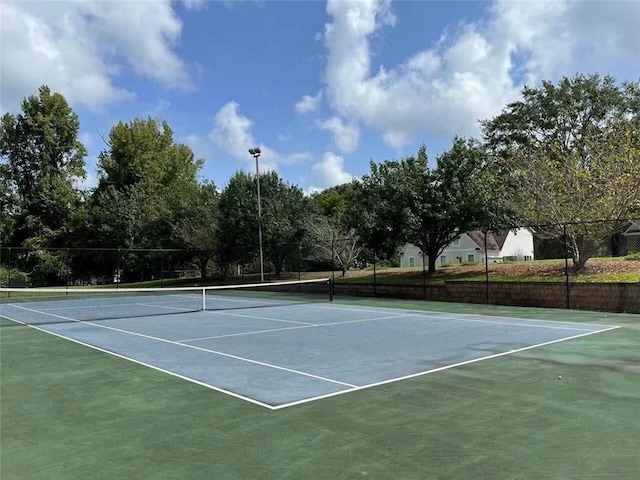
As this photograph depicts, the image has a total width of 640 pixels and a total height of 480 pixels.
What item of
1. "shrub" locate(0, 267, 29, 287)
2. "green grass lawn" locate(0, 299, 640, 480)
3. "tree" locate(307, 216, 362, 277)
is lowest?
"green grass lawn" locate(0, 299, 640, 480)

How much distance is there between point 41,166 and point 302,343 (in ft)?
136

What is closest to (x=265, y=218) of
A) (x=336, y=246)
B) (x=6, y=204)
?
(x=336, y=246)

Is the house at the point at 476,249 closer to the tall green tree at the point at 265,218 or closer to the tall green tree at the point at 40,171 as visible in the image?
the tall green tree at the point at 265,218

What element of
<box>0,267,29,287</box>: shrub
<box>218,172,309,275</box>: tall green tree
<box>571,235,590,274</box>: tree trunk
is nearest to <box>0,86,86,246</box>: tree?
<box>0,267,29,287</box>: shrub

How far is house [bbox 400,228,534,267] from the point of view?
4841 cm

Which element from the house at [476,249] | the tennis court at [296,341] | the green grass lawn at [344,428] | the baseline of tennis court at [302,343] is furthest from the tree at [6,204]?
the green grass lawn at [344,428]

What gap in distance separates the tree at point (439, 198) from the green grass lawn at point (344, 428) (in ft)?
40.0

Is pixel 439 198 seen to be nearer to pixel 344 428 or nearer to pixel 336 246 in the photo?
pixel 336 246

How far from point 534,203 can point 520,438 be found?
14617mm

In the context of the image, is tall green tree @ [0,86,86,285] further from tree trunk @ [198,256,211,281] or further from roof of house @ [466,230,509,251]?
roof of house @ [466,230,509,251]

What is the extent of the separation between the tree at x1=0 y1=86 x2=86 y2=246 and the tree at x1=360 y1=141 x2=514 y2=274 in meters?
31.2

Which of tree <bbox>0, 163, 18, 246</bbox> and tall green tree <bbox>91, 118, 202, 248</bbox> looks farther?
tree <bbox>0, 163, 18, 246</bbox>

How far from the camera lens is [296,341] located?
9.64 m

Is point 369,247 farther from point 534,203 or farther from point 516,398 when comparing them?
point 516,398
